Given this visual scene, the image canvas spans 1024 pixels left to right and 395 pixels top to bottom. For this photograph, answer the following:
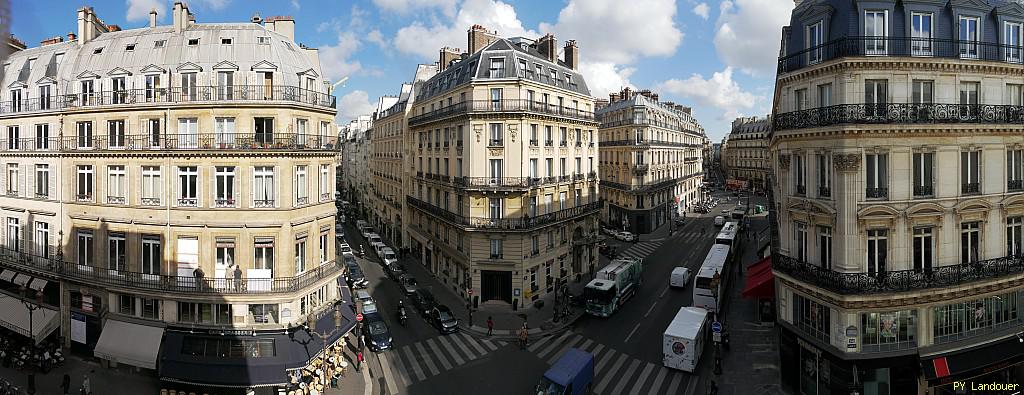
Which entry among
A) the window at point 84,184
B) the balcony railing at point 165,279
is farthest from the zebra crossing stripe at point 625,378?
the window at point 84,184

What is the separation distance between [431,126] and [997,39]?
3627 centimetres

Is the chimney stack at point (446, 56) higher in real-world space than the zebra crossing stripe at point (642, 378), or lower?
higher

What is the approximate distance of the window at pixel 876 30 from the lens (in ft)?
66.7

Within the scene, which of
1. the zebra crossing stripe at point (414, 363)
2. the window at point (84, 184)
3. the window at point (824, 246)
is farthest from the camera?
the zebra crossing stripe at point (414, 363)

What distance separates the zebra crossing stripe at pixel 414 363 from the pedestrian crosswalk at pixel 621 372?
269 inches

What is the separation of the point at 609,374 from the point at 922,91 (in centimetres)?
1888

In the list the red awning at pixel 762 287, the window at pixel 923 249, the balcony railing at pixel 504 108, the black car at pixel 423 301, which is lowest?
the black car at pixel 423 301

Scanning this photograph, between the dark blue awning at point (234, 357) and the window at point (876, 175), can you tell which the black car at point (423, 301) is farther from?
the window at point (876, 175)

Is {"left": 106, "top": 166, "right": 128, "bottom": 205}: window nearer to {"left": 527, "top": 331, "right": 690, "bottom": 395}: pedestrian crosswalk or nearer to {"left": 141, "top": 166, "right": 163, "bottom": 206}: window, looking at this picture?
{"left": 141, "top": 166, "right": 163, "bottom": 206}: window

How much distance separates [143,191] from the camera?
25.6m

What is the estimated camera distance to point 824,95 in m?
21.4

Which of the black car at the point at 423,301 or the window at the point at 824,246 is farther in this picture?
the black car at the point at 423,301

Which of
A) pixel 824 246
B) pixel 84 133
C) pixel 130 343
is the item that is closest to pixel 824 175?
pixel 824 246

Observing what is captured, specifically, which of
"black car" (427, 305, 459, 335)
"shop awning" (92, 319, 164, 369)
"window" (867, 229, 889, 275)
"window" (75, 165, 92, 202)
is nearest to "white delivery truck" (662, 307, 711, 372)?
"window" (867, 229, 889, 275)
